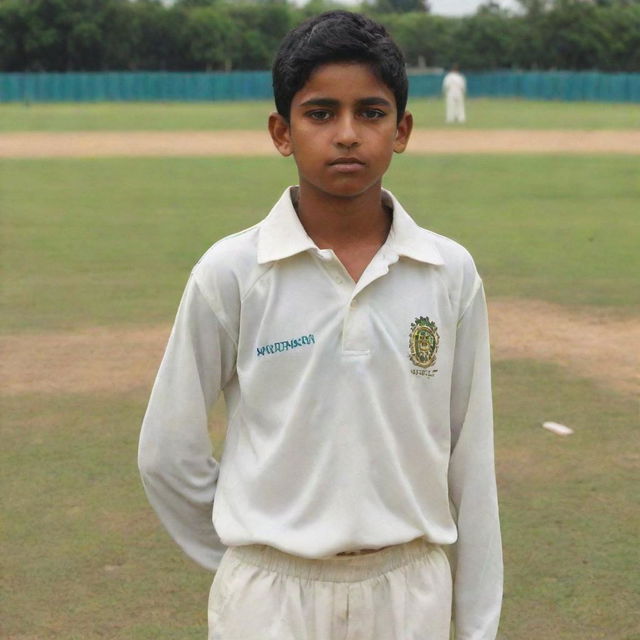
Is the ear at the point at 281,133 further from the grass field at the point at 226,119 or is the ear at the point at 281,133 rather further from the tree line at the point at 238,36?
the tree line at the point at 238,36

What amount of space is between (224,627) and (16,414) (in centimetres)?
448

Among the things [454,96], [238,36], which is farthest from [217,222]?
[238,36]

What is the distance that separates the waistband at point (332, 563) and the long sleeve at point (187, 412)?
20cm

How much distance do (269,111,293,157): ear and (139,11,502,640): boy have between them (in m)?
0.02

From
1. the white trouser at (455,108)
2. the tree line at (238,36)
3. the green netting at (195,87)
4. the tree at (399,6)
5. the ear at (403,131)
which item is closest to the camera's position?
the ear at (403,131)

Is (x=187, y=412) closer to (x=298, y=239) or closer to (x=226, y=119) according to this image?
(x=298, y=239)

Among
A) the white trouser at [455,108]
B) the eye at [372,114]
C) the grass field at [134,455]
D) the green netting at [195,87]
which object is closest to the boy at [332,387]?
the eye at [372,114]

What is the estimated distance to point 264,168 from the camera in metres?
21.5

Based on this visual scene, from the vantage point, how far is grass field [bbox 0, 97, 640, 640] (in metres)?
4.41

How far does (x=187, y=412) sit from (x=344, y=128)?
0.60 meters

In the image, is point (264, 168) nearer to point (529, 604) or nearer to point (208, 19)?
point (529, 604)

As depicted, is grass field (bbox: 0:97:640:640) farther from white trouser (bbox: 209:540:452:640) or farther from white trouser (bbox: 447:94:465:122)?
white trouser (bbox: 447:94:465:122)

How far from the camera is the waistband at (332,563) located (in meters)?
2.45

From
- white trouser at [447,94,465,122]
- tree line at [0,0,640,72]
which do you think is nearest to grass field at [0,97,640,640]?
white trouser at [447,94,465,122]
